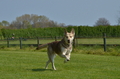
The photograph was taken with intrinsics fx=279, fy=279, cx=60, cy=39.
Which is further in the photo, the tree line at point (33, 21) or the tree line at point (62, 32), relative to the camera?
the tree line at point (33, 21)

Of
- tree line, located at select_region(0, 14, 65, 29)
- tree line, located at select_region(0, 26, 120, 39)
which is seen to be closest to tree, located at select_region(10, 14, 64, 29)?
tree line, located at select_region(0, 14, 65, 29)

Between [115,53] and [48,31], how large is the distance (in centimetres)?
3445

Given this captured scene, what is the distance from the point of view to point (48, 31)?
54531 millimetres

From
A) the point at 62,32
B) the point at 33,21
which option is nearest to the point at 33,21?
the point at 33,21

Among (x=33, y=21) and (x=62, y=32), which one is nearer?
(x=62, y=32)

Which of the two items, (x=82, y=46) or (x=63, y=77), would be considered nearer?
(x=63, y=77)

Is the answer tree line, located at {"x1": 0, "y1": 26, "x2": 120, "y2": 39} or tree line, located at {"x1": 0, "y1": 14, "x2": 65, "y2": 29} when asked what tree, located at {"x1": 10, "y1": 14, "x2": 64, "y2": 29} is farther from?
tree line, located at {"x1": 0, "y1": 26, "x2": 120, "y2": 39}

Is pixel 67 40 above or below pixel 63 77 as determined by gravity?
above

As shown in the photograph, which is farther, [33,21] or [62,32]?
[33,21]

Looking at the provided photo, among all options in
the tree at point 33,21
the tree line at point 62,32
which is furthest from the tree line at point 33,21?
the tree line at point 62,32

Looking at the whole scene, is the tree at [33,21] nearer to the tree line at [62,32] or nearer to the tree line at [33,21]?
the tree line at [33,21]

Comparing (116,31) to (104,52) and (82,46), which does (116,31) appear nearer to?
(82,46)

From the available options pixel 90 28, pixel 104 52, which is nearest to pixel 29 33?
pixel 90 28

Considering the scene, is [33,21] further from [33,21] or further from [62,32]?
[62,32]
